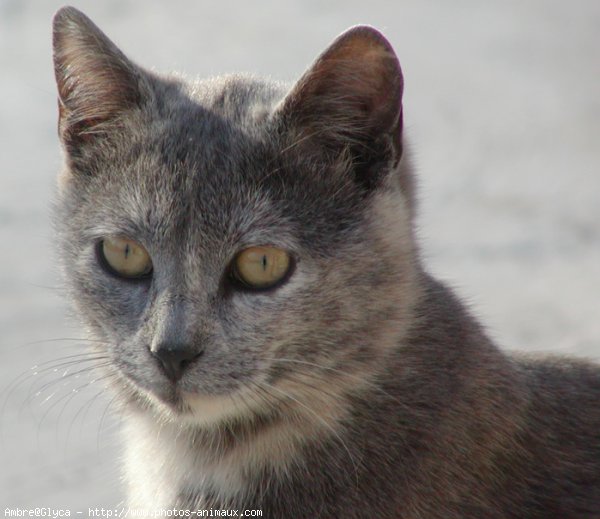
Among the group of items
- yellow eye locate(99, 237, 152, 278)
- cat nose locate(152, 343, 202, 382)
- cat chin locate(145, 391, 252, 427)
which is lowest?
cat chin locate(145, 391, 252, 427)

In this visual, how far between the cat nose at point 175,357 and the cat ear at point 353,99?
0.53m

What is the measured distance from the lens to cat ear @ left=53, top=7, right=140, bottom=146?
96.1 inches

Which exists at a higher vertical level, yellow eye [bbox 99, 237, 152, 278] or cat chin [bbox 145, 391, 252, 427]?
yellow eye [bbox 99, 237, 152, 278]

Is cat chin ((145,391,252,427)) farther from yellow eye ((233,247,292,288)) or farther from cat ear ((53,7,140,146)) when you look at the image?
cat ear ((53,7,140,146))

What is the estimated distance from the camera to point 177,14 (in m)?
6.17

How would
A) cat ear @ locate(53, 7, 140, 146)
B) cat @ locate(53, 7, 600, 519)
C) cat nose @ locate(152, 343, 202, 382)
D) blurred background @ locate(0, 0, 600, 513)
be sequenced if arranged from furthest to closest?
blurred background @ locate(0, 0, 600, 513), cat ear @ locate(53, 7, 140, 146), cat @ locate(53, 7, 600, 519), cat nose @ locate(152, 343, 202, 382)

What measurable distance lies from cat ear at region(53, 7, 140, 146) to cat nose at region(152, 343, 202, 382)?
61cm

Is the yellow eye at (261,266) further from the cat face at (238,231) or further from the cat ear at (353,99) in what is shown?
the cat ear at (353,99)

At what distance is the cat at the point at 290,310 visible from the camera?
228cm

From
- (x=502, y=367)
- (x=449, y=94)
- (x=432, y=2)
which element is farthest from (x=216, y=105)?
(x=432, y=2)

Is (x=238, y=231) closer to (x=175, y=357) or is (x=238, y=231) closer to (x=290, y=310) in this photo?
(x=290, y=310)

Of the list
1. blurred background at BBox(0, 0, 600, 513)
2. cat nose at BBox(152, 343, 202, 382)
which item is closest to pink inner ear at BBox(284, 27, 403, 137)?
cat nose at BBox(152, 343, 202, 382)

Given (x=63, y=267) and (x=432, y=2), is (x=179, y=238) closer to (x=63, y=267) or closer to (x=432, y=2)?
(x=63, y=267)

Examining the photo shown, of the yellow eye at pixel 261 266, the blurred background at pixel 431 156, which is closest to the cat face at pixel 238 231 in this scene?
the yellow eye at pixel 261 266
